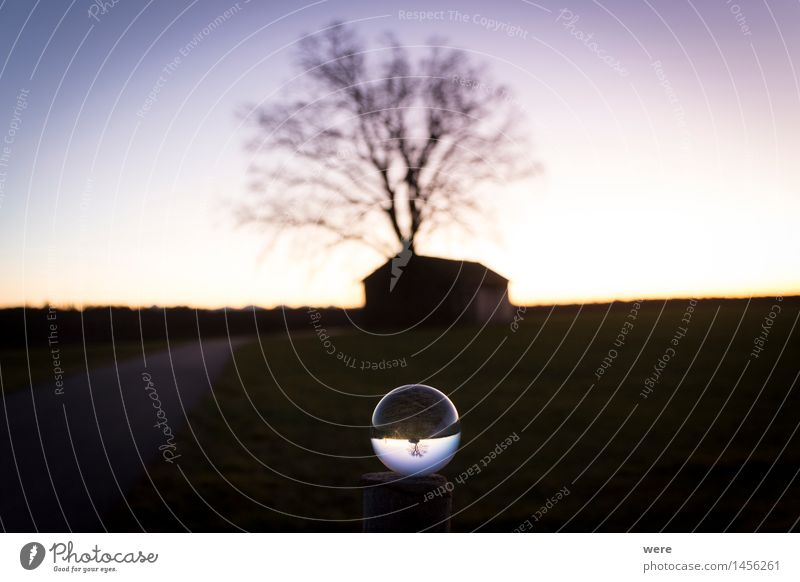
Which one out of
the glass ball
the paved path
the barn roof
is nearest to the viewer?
the glass ball

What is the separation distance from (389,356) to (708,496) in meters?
11.9

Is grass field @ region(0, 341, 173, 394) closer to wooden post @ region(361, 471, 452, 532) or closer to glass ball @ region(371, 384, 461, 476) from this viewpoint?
glass ball @ region(371, 384, 461, 476)

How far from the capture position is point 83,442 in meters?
10.7

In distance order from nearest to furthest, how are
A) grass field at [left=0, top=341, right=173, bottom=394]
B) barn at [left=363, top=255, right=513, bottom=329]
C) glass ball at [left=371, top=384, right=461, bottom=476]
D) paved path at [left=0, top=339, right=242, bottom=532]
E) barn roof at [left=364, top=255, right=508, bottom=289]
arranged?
glass ball at [left=371, top=384, right=461, bottom=476] < paved path at [left=0, top=339, right=242, bottom=532] < grass field at [left=0, top=341, right=173, bottom=394] < barn roof at [left=364, top=255, right=508, bottom=289] < barn at [left=363, top=255, right=513, bottom=329]

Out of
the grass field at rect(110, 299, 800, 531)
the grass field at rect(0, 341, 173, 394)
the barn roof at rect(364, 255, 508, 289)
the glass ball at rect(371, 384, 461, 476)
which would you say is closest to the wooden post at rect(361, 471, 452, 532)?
the glass ball at rect(371, 384, 461, 476)

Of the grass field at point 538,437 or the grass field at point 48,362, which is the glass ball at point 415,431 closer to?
the grass field at point 538,437

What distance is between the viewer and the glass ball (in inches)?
177

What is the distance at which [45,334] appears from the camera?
3014cm

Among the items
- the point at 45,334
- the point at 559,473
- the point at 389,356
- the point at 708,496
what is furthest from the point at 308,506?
the point at 45,334

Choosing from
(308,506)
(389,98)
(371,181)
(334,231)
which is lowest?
(308,506)

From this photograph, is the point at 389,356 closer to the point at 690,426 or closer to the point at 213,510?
the point at 690,426

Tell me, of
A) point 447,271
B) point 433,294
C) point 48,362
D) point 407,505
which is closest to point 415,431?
point 407,505

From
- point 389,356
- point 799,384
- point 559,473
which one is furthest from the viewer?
point 389,356

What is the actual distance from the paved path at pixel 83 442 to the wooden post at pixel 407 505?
379cm
